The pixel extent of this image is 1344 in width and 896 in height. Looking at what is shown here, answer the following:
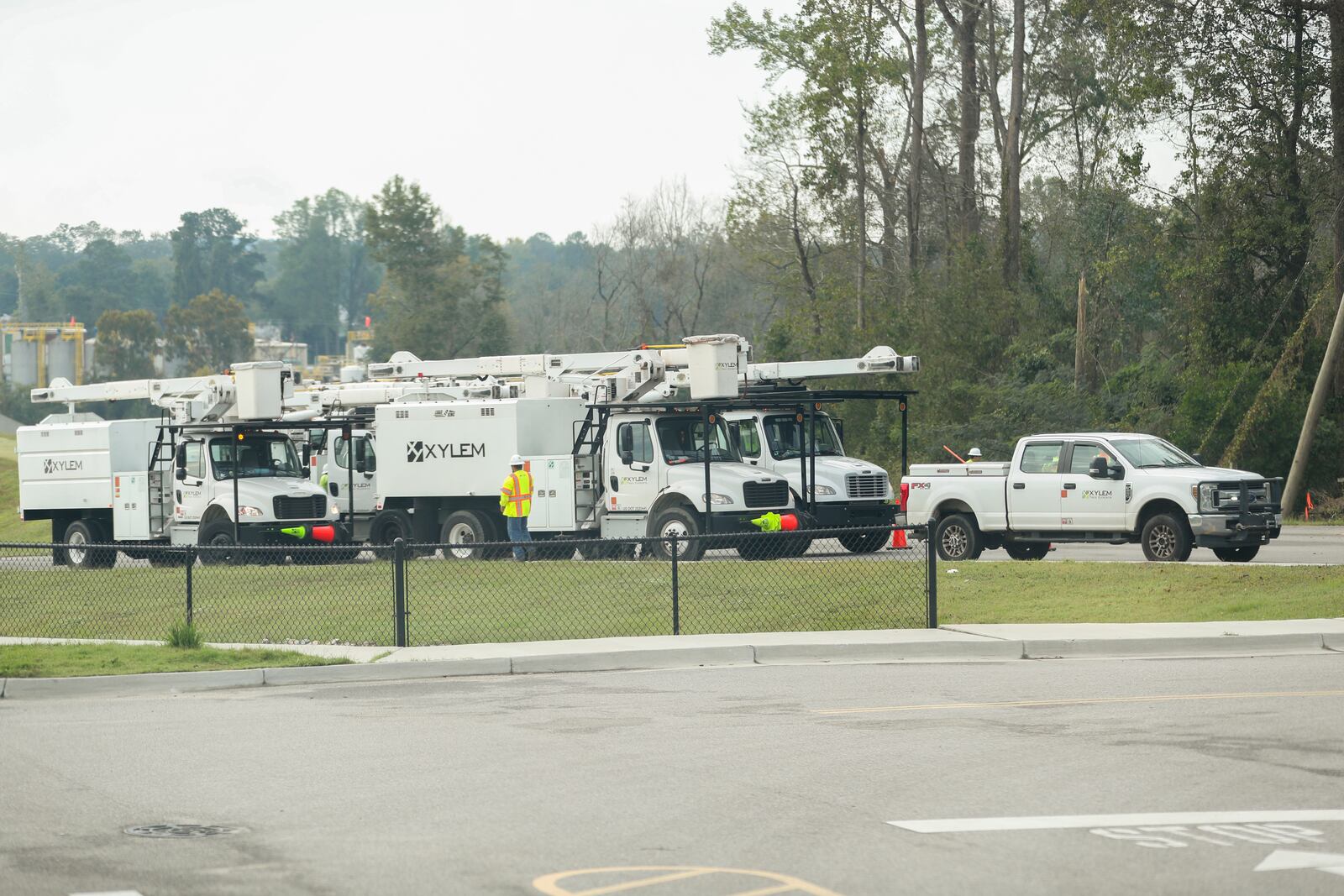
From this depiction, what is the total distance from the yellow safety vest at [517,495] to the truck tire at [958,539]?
660 centimetres

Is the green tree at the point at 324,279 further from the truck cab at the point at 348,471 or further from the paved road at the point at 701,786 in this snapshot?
the paved road at the point at 701,786

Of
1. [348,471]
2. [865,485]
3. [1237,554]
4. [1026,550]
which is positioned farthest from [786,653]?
[348,471]

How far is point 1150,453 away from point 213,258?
142253mm

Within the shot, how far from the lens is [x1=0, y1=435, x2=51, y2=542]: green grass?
46750 mm

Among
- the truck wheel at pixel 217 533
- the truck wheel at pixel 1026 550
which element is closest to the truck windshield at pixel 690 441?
the truck wheel at pixel 1026 550

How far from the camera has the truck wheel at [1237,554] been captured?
22750mm

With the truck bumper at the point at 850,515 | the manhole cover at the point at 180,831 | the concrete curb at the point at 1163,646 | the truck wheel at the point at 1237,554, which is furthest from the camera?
the truck bumper at the point at 850,515

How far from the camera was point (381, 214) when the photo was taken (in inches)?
3543

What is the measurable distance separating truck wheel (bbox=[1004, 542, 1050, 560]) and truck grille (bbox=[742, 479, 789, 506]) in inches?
141

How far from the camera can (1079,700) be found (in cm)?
1206

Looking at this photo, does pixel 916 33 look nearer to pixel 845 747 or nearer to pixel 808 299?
pixel 808 299

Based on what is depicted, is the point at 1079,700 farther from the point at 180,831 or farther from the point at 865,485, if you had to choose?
the point at 865,485

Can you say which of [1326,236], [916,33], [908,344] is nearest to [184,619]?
[908,344]

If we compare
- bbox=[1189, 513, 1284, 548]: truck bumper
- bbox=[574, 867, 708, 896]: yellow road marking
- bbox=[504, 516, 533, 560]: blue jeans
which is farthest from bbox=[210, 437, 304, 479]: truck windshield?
bbox=[574, 867, 708, 896]: yellow road marking
